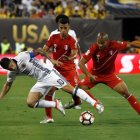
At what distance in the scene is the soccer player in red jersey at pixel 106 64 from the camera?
13367 millimetres

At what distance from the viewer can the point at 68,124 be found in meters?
13.1

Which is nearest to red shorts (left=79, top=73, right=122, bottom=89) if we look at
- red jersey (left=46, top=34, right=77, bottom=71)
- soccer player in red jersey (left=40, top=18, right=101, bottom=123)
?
soccer player in red jersey (left=40, top=18, right=101, bottom=123)

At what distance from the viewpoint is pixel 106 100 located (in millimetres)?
17922

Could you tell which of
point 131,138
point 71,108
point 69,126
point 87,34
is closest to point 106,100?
point 71,108

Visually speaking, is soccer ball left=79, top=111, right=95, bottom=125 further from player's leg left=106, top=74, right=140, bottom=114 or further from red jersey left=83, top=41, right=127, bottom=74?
red jersey left=83, top=41, right=127, bottom=74

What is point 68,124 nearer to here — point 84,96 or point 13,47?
point 84,96

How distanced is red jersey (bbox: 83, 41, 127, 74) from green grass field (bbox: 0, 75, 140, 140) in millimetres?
1079

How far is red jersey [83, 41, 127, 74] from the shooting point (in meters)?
13.4

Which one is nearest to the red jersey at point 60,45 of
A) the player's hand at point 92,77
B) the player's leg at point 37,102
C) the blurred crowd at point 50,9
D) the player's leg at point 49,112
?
the player's hand at point 92,77

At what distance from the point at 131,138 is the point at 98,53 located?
272 cm

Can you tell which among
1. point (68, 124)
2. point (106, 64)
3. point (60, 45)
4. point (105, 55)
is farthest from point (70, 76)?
point (68, 124)

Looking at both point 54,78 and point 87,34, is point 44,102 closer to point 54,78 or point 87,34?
point 54,78

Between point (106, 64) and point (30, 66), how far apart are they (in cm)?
185

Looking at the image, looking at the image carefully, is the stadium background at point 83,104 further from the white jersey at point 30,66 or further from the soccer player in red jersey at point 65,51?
the white jersey at point 30,66
